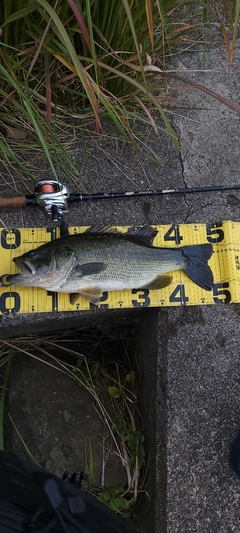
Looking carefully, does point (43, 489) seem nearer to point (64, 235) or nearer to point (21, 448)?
point (21, 448)

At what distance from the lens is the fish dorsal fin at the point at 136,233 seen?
2735 millimetres

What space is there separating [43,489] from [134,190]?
1934 mm

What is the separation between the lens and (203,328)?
281 cm

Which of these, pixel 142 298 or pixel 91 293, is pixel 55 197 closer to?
pixel 91 293

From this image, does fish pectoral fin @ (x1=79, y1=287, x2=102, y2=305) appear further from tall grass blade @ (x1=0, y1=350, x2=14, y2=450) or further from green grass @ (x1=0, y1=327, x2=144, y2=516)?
tall grass blade @ (x1=0, y1=350, x2=14, y2=450)

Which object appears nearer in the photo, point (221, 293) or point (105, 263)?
point (105, 263)

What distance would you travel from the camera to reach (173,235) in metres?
2.94

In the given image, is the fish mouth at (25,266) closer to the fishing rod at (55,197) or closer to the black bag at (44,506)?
the fishing rod at (55,197)

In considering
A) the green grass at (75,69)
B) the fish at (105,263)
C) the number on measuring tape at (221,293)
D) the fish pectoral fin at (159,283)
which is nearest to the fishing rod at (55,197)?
the green grass at (75,69)

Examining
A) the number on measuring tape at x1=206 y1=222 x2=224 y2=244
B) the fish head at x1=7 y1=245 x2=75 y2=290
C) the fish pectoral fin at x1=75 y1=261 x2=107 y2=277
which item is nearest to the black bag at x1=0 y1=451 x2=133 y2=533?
the fish head at x1=7 y1=245 x2=75 y2=290

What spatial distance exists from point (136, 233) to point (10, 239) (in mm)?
828

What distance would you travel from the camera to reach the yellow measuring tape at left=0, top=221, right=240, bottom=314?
2.76 meters

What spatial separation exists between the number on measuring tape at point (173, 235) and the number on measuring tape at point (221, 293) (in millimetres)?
386

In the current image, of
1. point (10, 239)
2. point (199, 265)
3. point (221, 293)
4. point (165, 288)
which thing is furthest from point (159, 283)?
point (10, 239)
